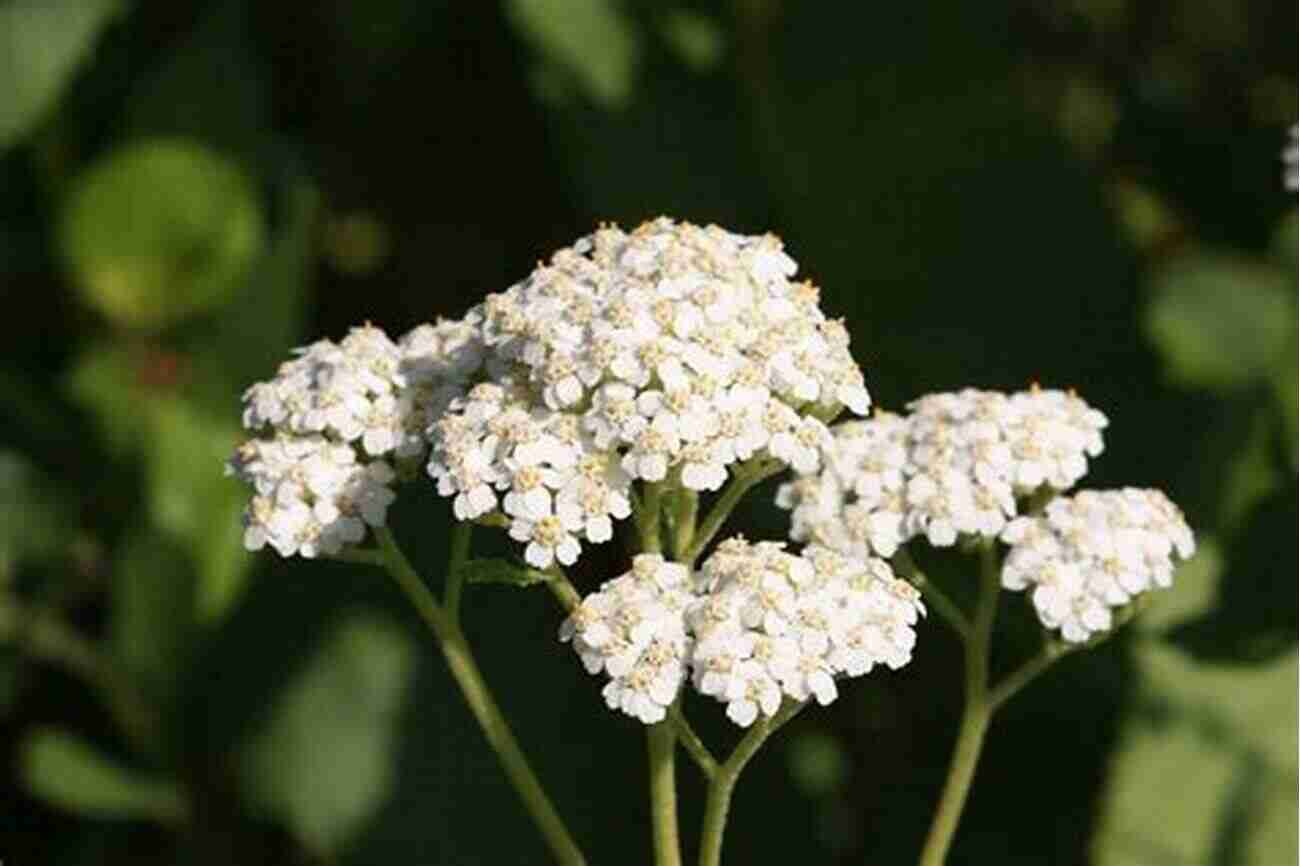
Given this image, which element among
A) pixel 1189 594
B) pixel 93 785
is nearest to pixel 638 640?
pixel 1189 594

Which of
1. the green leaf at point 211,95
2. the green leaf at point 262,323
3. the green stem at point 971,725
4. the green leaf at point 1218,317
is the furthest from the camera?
the green leaf at point 211,95

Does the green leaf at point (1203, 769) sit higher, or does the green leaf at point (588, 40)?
the green leaf at point (588, 40)

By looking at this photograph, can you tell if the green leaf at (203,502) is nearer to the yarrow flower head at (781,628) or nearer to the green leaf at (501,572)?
the green leaf at (501,572)

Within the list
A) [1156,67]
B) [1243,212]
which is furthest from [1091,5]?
[1243,212]

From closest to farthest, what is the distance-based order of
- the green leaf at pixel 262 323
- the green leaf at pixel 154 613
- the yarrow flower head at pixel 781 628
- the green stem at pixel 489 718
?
1. the yarrow flower head at pixel 781 628
2. the green stem at pixel 489 718
3. the green leaf at pixel 154 613
4. the green leaf at pixel 262 323

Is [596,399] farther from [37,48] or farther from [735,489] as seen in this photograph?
[37,48]

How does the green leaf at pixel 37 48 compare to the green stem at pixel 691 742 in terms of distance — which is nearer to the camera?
the green stem at pixel 691 742

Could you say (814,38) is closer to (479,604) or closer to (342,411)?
(479,604)

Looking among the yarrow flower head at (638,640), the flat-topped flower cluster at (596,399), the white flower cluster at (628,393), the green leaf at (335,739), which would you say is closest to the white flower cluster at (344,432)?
the flat-topped flower cluster at (596,399)
